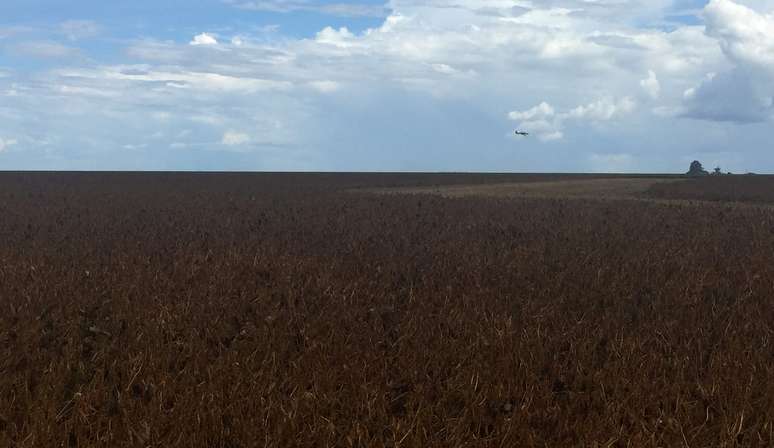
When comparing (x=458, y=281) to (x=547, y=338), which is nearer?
(x=547, y=338)

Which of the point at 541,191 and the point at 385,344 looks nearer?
the point at 385,344

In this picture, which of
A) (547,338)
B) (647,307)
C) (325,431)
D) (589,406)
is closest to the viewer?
(325,431)

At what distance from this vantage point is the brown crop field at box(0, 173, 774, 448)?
12.6ft

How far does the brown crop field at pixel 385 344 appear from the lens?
152 inches

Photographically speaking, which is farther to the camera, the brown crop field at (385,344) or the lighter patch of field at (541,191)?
the lighter patch of field at (541,191)

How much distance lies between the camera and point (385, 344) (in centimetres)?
525

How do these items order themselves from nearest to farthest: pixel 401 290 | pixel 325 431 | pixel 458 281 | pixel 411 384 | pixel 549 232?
pixel 325 431
pixel 411 384
pixel 401 290
pixel 458 281
pixel 549 232

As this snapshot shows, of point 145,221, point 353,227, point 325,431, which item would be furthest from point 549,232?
point 325,431

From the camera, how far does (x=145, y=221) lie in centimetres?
1386

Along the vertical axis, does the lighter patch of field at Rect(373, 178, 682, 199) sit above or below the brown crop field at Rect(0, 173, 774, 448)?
above

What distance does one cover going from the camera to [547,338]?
17.6 feet

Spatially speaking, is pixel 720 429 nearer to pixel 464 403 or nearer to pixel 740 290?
pixel 464 403

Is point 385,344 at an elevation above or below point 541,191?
below

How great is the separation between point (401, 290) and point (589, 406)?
2960 mm
